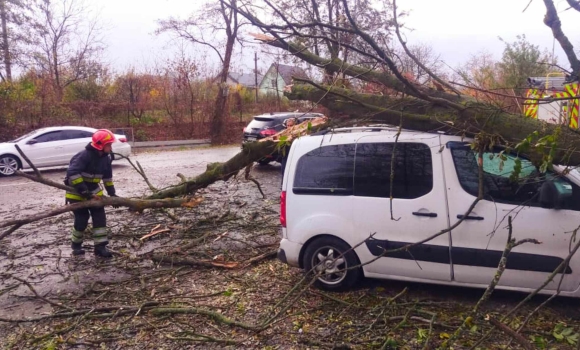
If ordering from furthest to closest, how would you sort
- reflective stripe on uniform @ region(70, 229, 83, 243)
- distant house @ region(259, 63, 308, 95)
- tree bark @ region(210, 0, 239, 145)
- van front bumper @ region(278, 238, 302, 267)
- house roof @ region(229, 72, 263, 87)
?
house roof @ region(229, 72, 263, 87)
tree bark @ region(210, 0, 239, 145)
distant house @ region(259, 63, 308, 95)
reflective stripe on uniform @ region(70, 229, 83, 243)
van front bumper @ region(278, 238, 302, 267)

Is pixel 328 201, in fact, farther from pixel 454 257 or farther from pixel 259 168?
pixel 259 168

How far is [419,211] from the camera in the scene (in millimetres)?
4637

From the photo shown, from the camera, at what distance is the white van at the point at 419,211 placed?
14.1ft

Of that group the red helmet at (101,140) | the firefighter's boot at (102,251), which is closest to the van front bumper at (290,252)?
the firefighter's boot at (102,251)

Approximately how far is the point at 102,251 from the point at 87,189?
30.7 inches

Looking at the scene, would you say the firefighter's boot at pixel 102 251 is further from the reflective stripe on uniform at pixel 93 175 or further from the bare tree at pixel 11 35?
the bare tree at pixel 11 35

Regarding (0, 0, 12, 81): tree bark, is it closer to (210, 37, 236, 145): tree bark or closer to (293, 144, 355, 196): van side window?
(210, 37, 236, 145): tree bark

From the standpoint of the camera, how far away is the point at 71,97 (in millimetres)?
24969

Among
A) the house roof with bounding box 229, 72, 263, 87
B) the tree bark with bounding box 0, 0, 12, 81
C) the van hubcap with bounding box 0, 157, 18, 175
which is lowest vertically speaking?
the van hubcap with bounding box 0, 157, 18, 175

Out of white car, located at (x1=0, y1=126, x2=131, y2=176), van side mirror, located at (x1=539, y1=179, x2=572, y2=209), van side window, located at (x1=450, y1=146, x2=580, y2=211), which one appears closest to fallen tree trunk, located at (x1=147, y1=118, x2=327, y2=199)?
van side window, located at (x1=450, y1=146, x2=580, y2=211)

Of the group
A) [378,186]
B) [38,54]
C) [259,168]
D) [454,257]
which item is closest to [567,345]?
[454,257]

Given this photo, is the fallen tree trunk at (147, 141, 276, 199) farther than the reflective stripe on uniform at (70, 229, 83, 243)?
Yes

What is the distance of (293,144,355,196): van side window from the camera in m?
4.96

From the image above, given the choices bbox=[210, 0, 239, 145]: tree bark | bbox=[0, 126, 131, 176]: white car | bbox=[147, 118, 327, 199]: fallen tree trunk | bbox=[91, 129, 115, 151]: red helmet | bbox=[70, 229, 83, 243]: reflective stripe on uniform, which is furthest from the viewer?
bbox=[210, 0, 239, 145]: tree bark
